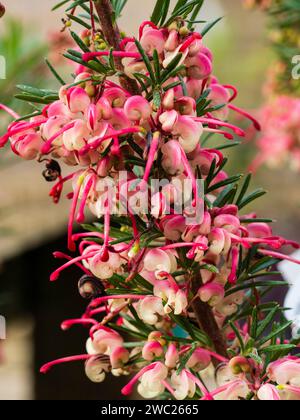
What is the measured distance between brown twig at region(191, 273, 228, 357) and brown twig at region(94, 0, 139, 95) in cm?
10

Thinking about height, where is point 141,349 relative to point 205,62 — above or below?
below

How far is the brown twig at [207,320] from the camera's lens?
0.34m

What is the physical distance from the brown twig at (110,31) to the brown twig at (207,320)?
103 mm

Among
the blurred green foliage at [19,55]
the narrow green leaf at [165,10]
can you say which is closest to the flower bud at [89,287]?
the narrow green leaf at [165,10]

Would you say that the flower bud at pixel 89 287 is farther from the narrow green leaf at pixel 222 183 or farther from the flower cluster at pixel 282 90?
the flower cluster at pixel 282 90

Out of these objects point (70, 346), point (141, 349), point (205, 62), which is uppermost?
point (70, 346)

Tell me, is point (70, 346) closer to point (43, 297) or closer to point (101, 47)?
point (43, 297)

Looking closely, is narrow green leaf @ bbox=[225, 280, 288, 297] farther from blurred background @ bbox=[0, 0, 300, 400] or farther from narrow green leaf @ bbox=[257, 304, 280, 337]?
blurred background @ bbox=[0, 0, 300, 400]

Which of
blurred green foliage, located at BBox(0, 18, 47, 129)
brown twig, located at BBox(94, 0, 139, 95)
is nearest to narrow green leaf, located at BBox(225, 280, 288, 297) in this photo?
brown twig, located at BBox(94, 0, 139, 95)

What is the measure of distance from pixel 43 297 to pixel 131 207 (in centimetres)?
99

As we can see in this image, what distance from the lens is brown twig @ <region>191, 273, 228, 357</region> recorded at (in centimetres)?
34

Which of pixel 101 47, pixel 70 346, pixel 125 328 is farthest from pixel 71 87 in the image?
pixel 70 346

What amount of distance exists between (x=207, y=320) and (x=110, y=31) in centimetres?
15

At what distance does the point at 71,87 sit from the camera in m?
0.30
